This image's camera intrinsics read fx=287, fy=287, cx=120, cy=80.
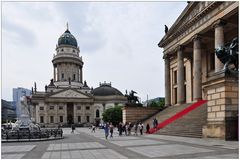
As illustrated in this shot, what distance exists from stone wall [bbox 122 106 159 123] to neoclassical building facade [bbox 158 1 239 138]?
430 centimetres

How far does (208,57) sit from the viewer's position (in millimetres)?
44750

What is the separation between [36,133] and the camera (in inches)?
1043

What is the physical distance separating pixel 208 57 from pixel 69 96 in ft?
278

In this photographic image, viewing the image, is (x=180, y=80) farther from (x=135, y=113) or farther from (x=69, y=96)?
(x=69, y=96)

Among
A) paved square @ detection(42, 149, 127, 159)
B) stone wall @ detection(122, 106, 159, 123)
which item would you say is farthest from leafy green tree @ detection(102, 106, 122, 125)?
paved square @ detection(42, 149, 127, 159)

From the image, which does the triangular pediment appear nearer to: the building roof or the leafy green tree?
the building roof

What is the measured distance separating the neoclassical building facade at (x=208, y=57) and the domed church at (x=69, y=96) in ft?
236

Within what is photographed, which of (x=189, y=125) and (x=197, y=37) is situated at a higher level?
(x=197, y=37)

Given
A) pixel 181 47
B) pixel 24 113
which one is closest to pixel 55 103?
pixel 24 113

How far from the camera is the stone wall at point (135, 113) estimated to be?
44.6 meters

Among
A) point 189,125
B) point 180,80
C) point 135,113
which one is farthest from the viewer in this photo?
point 135,113

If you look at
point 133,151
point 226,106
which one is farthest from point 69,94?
point 133,151

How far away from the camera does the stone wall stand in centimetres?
4459

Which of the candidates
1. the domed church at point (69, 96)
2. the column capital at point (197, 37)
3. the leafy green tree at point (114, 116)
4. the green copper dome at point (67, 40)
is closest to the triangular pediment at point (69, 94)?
the domed church at point (69, 96)
